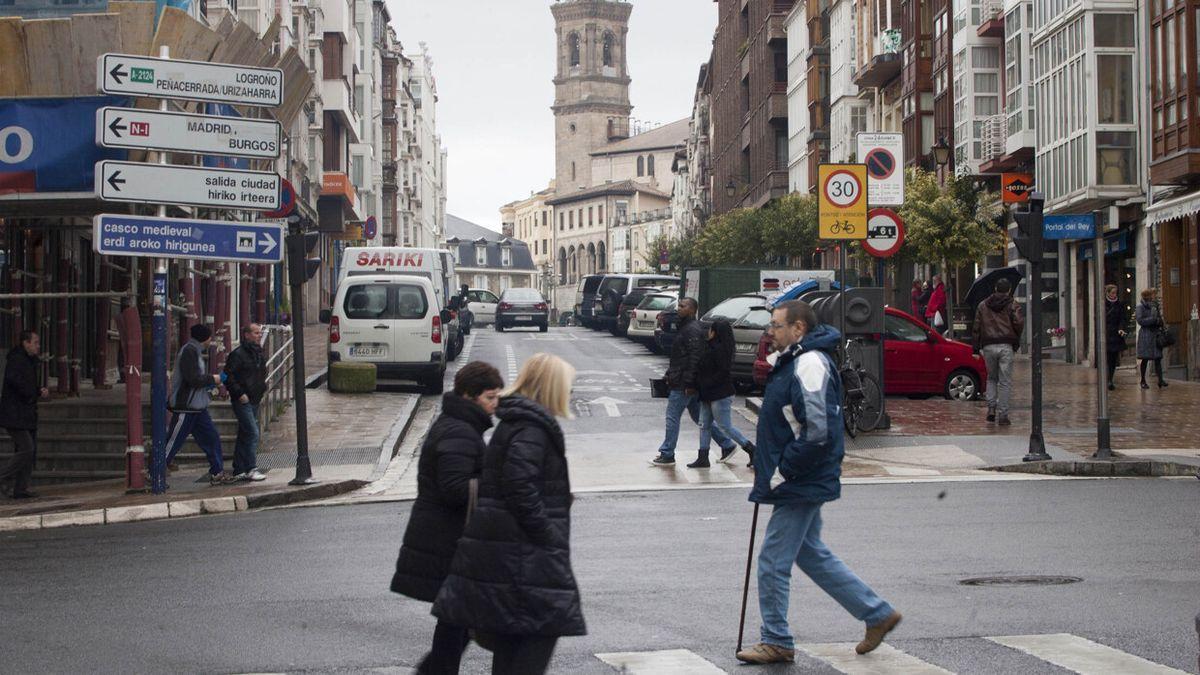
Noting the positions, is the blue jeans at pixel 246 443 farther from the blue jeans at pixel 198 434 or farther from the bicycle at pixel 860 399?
the bicycle at pixel 860 399

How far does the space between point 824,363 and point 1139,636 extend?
2.06 m

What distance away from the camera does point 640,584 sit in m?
10.3

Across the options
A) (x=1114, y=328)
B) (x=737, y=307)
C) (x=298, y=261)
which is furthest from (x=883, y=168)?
(x=1114, y=328)

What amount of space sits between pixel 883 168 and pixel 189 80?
30.5ft

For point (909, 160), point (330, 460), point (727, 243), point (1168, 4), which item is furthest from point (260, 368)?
point (727, 243)

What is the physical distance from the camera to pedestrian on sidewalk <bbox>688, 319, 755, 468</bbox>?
1805cm

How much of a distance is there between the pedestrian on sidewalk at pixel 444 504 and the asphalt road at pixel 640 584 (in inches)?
49.7

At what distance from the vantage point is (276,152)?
669 inches

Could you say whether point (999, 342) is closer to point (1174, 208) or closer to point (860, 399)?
point (860, 399)

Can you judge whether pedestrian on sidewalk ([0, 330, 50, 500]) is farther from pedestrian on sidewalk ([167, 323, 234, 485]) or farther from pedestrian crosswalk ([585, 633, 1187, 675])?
pedestrian crosswalk ([585, 633, 1187, 675])

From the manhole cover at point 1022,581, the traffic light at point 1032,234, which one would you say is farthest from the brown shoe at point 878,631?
the traffic light at point 1032,234

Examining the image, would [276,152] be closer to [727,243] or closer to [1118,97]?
[1118,97]

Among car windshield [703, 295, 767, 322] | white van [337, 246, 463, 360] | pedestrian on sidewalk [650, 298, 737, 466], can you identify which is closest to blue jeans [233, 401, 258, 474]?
pedestrian on sidewalk [650, 298, 737, 466]

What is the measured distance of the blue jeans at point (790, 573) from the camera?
26.7 ft
